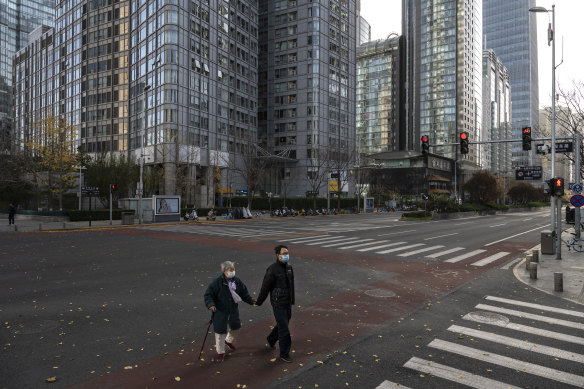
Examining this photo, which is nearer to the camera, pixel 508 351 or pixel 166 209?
pixel 508 351

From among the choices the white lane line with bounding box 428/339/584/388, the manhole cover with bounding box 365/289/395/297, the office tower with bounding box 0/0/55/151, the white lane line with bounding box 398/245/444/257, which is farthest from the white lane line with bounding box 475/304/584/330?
the office tower with bounding box 0/0/55/151

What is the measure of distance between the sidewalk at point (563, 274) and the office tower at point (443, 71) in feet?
405

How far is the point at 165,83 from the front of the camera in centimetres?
5644

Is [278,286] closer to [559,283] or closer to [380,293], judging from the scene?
[380,293]

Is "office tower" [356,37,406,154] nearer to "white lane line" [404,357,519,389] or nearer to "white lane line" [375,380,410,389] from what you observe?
"white lane line" [404,357,519,389]

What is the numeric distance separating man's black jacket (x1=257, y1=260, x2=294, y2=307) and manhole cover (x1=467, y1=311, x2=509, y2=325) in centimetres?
446

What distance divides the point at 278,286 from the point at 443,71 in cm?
15090

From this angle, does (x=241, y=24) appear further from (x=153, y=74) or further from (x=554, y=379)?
(x=554, y=379)

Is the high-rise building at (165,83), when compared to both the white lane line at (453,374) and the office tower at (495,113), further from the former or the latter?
the office tower at (495,113)

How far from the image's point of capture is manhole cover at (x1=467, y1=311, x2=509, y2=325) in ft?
24.3

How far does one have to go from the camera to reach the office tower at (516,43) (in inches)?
7357

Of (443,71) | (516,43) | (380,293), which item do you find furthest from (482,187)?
(516,43)

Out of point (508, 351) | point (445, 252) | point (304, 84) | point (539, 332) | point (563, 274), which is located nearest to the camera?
point (508, 351)

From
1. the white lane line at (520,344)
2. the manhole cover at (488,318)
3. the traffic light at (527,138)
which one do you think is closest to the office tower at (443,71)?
the traffic light at (527,138)
